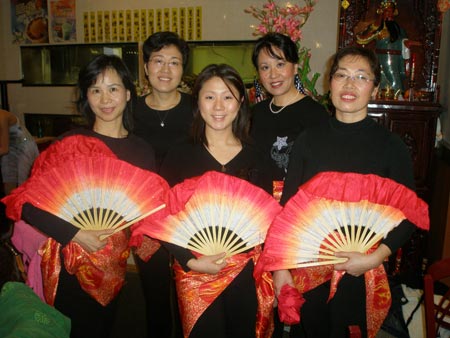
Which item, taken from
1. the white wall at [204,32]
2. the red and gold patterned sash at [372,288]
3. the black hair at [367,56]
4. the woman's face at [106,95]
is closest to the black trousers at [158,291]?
the woman's face at [106,95]

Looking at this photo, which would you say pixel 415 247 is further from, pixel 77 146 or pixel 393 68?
pixel 77 146

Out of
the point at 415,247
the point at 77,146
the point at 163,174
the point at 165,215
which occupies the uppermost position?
the point at 77,146

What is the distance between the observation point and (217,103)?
1602mm

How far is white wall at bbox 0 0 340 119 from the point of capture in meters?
4.20

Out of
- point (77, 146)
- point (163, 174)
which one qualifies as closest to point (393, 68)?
point (163, 174)

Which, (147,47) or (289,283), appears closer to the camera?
(289,283)

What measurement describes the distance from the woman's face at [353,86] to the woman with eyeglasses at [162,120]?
32.5 inches

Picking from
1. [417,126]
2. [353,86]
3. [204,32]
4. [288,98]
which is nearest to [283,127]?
[288,98]

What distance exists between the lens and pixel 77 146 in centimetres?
149

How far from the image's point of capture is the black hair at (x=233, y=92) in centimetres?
161

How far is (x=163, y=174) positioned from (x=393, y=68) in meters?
2.60

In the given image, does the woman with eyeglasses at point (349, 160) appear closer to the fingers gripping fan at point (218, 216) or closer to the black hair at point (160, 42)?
the fingers gripping fan at point (218, 216)

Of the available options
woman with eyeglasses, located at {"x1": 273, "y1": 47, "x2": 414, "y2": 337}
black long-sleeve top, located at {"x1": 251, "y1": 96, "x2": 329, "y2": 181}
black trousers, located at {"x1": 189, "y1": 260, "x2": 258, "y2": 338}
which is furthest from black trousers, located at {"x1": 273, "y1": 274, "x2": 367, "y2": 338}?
black long-sleeve top, located at {"x1": 251, "y1": 96, "x2": 329, "y2": 181}

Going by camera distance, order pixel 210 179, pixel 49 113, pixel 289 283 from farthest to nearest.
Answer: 1. pixel 49 113
2. pixel 289 283
3. pixel 210 179
